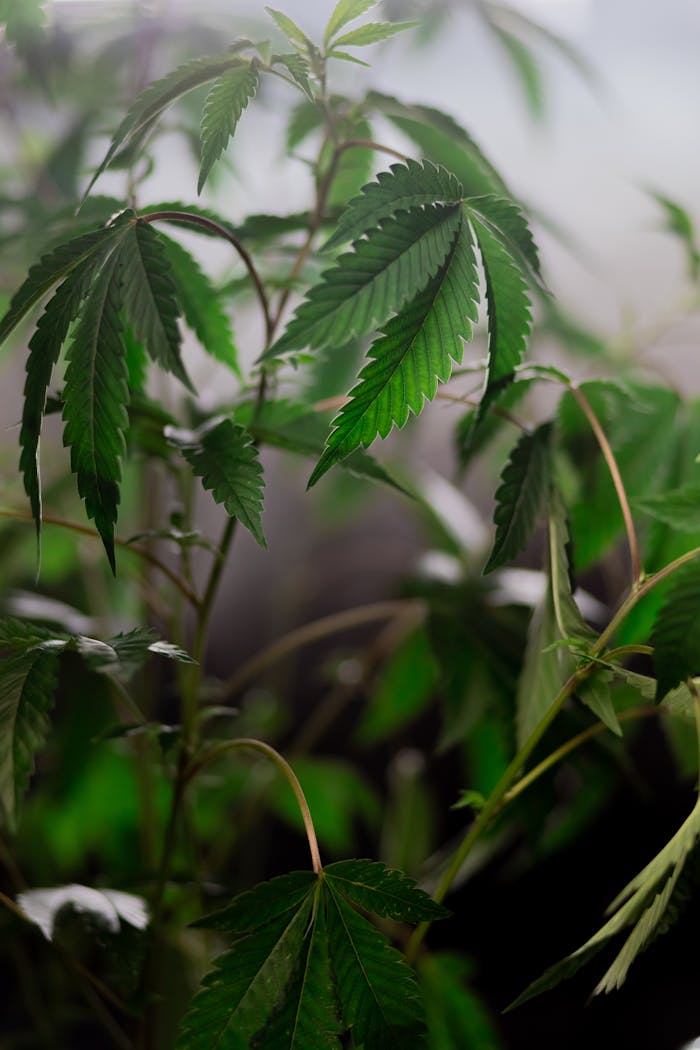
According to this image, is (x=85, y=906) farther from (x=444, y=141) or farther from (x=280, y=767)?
(x=444, y=141)

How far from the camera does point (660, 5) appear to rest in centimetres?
128

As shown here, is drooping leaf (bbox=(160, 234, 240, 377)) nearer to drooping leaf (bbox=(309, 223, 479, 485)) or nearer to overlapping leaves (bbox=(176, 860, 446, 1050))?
drooping leaf (bbox=(309, 223, 479, 485))

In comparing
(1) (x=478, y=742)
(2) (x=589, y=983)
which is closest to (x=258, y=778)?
(1) (x=478, y=742)

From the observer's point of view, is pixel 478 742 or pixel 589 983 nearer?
pixel 478 742

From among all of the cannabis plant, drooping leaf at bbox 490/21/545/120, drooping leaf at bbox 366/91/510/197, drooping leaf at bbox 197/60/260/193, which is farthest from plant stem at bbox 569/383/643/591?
drooping leaf at bbox 490/21/545/120

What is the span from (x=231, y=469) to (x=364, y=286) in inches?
3.6

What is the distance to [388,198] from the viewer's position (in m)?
0.37

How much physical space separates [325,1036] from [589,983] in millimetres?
643

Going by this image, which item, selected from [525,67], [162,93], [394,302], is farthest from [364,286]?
[525,67]

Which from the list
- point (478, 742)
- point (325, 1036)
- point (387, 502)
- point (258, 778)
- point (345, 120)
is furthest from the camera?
point (387, 502)

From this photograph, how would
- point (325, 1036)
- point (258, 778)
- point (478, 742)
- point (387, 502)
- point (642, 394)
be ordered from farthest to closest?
point (387, 502), point (258, 778), point (478, 742), point (642, 394), point (325, 1036)

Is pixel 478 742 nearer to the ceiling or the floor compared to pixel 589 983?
nearer to the ceiling

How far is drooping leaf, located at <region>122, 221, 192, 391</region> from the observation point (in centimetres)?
38

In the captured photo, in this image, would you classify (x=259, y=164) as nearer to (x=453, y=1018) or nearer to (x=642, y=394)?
(x=642, y=394)
